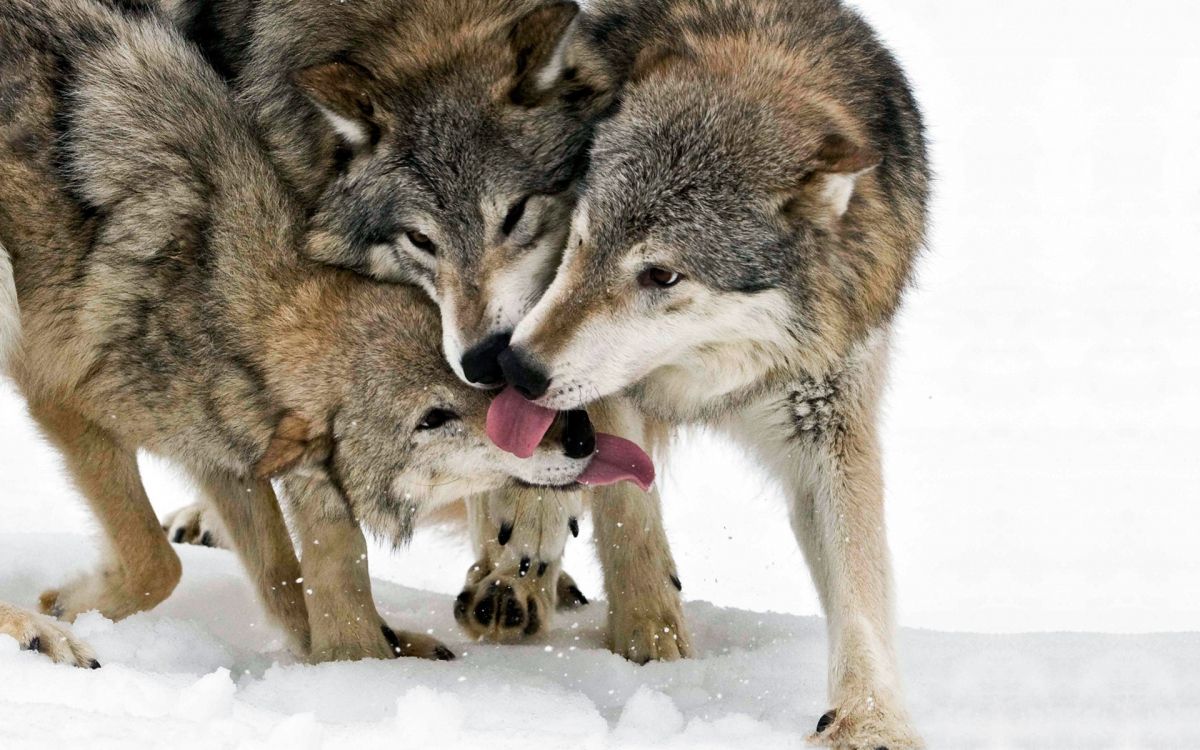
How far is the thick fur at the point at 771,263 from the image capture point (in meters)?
4.04

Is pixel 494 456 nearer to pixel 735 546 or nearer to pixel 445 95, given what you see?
pixel 445 95

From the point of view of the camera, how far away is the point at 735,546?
7.88 m

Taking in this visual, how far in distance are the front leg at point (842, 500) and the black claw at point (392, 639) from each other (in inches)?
52.4

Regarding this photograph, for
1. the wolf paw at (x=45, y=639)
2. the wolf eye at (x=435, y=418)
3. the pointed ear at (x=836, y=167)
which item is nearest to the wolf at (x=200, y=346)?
the wolf eye at (x=435, y=418)

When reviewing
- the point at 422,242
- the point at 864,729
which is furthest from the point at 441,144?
the point at 864,729

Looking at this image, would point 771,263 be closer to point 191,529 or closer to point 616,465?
point 616,465

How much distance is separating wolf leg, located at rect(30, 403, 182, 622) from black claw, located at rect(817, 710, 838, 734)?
2.23 m

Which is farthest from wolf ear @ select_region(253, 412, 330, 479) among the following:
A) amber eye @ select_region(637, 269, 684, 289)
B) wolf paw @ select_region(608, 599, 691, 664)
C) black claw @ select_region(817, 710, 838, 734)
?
black claw @ select_region(817, 710, 838, 734)

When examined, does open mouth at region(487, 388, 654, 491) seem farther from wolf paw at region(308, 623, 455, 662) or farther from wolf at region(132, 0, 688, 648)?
wolf paw at region(308, 623, 455, 662)

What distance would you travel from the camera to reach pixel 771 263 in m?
4.09

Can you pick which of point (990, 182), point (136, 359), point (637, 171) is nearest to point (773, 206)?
point (637, 171)

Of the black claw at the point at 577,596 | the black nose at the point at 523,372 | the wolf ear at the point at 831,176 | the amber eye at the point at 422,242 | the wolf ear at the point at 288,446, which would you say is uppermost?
the wolf ear at the point at 831,176

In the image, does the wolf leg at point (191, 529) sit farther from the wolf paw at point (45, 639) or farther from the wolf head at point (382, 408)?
the wolf paw at point (45, 639)

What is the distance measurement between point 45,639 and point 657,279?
6.17 ft
